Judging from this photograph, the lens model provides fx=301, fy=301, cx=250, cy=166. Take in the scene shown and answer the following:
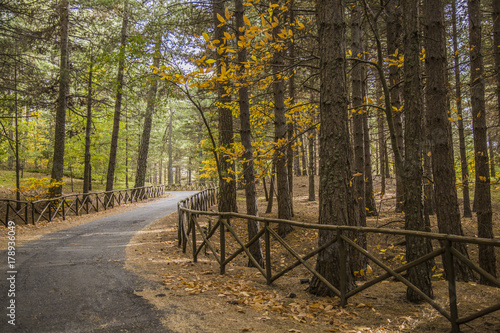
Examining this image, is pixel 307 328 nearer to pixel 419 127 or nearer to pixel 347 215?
pixel 347 215

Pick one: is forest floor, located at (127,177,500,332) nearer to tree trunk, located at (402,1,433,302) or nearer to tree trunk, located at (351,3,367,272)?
tree trunk, located at (402,1,433,302)

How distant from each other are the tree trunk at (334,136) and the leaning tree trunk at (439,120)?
89.0 inches

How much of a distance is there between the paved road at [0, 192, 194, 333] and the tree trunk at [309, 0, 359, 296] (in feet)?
8.44

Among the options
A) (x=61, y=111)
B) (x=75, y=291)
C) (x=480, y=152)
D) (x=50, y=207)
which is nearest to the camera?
(x=75, y=291)

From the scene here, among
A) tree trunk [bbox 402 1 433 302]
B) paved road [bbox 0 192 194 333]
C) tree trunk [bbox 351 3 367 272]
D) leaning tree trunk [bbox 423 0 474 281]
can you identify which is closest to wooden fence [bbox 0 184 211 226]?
paved road [bbox 0 192 194 333]

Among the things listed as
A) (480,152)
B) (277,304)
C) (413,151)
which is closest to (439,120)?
(413,151)

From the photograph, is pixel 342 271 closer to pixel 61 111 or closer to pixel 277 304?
pixel 277 304

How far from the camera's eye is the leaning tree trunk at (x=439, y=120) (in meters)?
5.54

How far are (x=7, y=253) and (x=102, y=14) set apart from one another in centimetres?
1363

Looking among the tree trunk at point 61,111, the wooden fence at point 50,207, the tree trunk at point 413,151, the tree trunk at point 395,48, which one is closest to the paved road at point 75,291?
the tree trunk at point 413,151

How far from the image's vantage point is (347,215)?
4.55 m

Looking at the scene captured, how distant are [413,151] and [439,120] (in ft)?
5.15

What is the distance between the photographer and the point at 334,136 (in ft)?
14.7

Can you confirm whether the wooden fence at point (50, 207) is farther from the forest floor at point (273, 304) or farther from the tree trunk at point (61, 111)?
the forest floor at point (273, 304)
